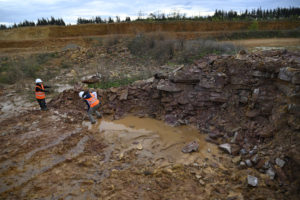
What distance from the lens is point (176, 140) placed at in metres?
5.56


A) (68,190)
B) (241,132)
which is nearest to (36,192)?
(68,190)

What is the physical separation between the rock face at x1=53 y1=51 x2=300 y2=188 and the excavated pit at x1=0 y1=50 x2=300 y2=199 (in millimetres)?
28

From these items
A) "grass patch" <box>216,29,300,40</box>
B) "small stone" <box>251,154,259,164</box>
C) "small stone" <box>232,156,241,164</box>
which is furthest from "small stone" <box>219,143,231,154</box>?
"grass patch" <box>216,29,300,40</box>

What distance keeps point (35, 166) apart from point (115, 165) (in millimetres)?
1962

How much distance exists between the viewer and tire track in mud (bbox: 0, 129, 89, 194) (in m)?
4.25

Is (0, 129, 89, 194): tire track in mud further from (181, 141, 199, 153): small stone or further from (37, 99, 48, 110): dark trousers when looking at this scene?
(181, 141, 199, 153): small stone

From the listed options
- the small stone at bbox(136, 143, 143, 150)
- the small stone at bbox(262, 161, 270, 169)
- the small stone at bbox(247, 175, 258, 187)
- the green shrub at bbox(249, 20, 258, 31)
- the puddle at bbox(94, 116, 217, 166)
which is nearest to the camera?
the small stone at bbox(247, 175, 258, 187)

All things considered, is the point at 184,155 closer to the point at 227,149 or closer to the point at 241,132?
the point at 227,149

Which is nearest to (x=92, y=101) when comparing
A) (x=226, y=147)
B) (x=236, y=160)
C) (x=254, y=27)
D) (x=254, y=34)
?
(x=226, y=147)

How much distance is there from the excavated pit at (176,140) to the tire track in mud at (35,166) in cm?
3

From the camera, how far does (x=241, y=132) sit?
515cm

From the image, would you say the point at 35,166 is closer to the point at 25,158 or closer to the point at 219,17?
the point at 25,158

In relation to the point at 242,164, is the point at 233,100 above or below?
above

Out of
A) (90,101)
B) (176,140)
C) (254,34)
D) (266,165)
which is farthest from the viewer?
(254,34)
